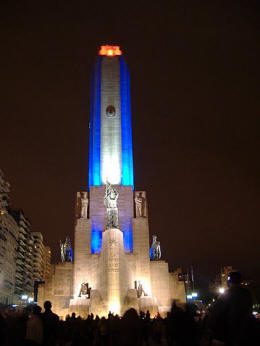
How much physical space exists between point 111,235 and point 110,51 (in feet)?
76.7

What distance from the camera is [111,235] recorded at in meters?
31.1

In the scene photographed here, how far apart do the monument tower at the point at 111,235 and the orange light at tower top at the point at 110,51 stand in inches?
4.8

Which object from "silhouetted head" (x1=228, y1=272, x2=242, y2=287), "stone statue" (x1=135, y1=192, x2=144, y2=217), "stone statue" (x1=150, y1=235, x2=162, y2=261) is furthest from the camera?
"stone statue" (x1=135, y1=192, x2=144, y2=217)

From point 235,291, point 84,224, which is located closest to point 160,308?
point 84,224

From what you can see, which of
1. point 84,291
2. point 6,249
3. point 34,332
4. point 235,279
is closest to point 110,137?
point 84,291

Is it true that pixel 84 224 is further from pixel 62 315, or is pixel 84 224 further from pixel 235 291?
pixel 235 291

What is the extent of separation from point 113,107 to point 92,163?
6.19 meters

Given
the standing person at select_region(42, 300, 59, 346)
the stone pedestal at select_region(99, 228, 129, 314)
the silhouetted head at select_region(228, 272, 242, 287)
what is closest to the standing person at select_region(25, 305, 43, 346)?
the standing person at select_region(42, 300, 59, 346)

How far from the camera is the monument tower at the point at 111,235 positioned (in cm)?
3059

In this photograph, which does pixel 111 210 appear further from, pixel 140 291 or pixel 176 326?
pixel 176 326

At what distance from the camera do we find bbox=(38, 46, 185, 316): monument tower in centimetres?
3059

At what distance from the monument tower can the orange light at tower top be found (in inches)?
4.8

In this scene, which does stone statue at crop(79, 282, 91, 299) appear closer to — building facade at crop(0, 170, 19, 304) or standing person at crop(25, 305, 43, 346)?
standing person at crop(25, 305, 43, 346)

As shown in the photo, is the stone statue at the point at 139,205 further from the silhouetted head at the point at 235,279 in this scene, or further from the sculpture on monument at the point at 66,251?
the silhouetted head at the point at 235,279
